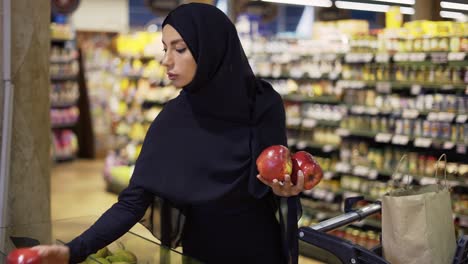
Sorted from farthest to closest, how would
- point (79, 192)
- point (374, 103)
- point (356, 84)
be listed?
1. point (79, 192)
2. point (356, 84)
3. point (374, 103)

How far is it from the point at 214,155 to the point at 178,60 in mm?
316

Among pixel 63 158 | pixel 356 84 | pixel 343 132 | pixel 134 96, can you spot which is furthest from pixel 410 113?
pixel 63 158

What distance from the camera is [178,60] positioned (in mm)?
1975

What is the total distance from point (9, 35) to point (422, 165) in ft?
12.6

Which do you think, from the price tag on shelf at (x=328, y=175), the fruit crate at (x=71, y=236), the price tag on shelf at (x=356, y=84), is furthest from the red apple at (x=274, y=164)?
the price tag on shelf at (x=328, y=175)

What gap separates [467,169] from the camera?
545cm

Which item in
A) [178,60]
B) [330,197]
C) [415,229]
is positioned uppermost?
[178,60]

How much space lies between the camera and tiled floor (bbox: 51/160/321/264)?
25.0 feet

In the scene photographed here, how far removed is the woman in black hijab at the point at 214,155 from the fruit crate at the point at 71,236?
6.1 inches

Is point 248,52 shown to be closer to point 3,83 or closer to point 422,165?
point 422,165

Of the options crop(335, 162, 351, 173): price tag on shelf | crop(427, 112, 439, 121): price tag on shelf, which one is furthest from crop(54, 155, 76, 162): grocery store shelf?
crop(427, 112, 439, 121): price tag on shelf

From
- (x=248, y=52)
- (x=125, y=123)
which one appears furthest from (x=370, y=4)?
(x=125, y=123)

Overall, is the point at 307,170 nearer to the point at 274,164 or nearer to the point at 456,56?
the point at 274,164

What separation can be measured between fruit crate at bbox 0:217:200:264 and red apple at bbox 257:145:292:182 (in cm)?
41
